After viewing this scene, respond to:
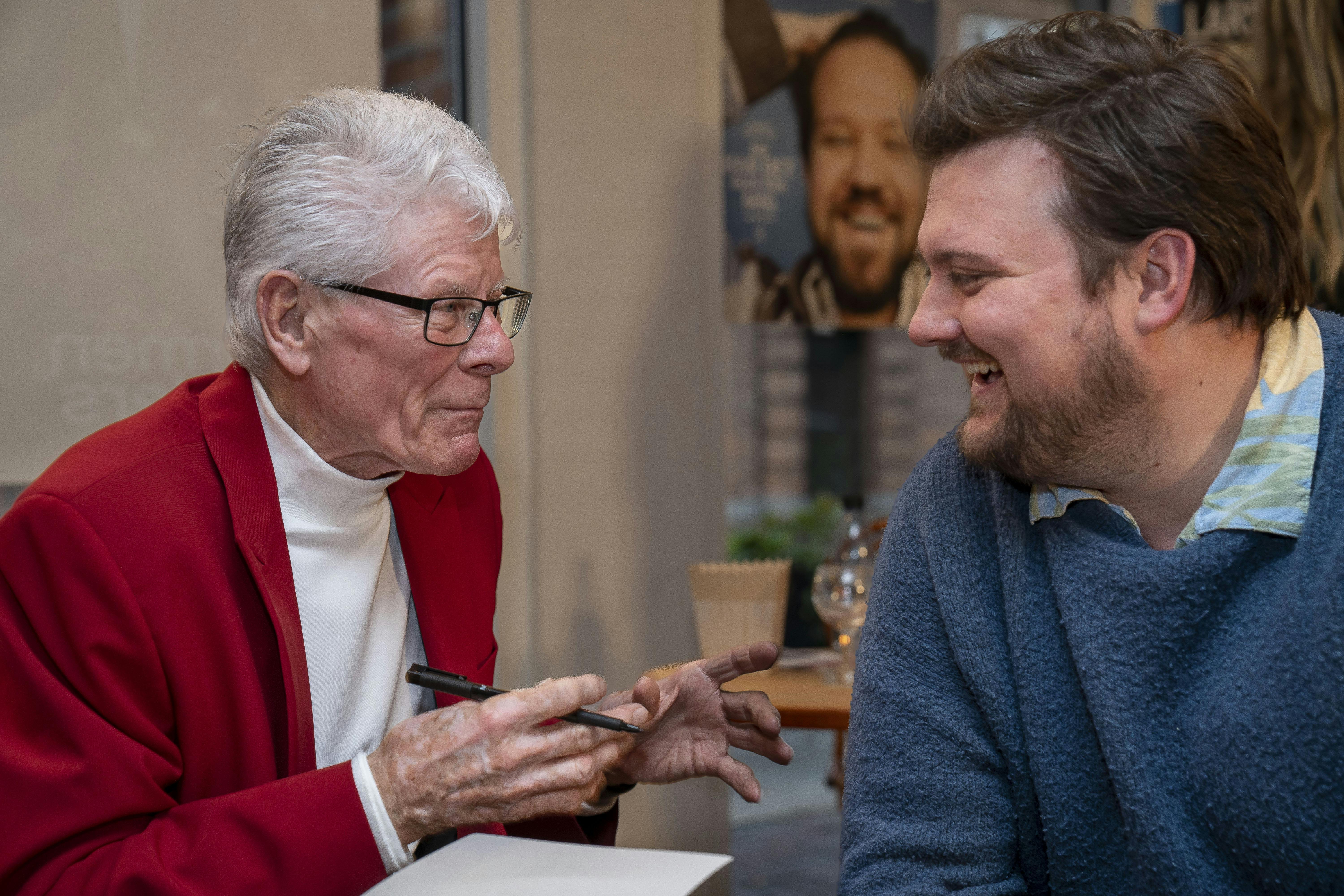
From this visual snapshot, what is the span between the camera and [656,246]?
3191 mm

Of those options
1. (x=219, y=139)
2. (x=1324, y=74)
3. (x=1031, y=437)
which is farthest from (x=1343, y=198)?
(x=219, y=139)

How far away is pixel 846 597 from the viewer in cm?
239

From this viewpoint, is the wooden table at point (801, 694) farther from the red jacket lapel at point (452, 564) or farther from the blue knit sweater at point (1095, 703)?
the blue knit sweater at point (1095, 703)

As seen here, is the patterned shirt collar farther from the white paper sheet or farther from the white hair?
the white hair

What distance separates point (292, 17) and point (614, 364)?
46.5 inches

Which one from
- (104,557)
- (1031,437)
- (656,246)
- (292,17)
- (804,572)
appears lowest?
(804,572)

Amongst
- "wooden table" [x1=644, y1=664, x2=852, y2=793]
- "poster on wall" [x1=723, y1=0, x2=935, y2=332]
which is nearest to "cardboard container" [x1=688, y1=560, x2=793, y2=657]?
"wooden table" [x1=644, y1=664, x2=852, y2=793]

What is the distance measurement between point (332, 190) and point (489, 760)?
0.73m

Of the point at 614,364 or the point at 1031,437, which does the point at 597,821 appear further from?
the point at 614,364

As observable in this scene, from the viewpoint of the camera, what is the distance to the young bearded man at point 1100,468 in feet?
3.57

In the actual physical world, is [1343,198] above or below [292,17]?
below

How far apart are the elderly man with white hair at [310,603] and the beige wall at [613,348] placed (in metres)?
1.28

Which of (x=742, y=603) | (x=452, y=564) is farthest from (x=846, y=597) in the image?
(x=452, y=564)

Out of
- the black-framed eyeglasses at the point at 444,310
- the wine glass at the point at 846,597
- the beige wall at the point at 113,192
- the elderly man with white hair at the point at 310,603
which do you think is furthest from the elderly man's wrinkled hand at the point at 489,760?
the beige wall at the point at 113,192
